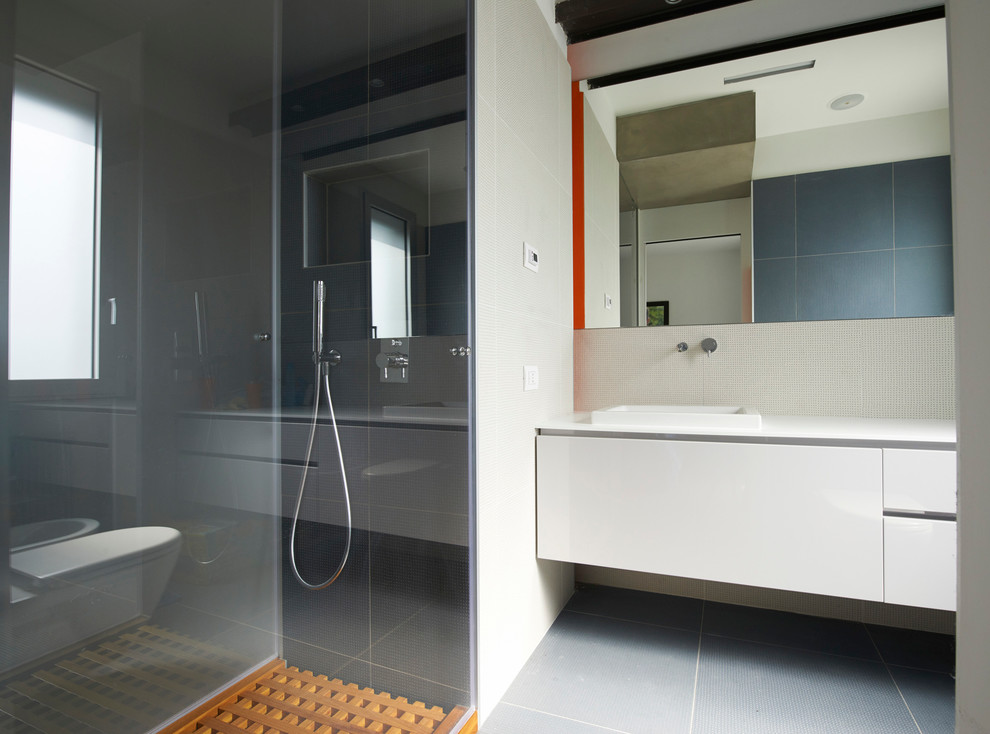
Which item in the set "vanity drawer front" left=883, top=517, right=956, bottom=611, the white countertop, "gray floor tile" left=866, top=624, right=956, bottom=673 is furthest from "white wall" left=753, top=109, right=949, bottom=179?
"gray floor tile" left=866, top=624, right=956, bottom=673

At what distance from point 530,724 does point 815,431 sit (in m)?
1.21

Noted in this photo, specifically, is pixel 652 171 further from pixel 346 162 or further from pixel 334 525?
pixel 334 525

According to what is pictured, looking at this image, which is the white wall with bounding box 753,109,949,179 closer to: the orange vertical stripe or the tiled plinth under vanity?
the orange vertical stripe

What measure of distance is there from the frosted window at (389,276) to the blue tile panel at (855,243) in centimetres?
154

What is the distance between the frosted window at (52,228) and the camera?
0.80 meters

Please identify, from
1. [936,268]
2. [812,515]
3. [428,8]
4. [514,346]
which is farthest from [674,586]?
[428,8]

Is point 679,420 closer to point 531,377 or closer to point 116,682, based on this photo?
point 531,377

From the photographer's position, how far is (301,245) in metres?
1.22

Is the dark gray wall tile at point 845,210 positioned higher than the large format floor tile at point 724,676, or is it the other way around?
the dark gray wall tile at point 845,210

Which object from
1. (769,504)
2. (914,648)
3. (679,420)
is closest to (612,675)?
(769,504)

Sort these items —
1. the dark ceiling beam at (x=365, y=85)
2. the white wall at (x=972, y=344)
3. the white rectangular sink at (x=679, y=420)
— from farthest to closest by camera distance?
the white rectangular sink at (x=679, y=420)
the dark ceiling beam at (x=365, y=85)
the white wall at (x=972, y=344)

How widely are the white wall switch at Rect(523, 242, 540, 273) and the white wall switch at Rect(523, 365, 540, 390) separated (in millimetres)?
351

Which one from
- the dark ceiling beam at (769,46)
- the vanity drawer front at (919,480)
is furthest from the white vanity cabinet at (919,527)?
the dark ceiling beam at (769,46)

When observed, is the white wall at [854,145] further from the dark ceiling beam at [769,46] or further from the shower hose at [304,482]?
the shower hose at [304,482]
